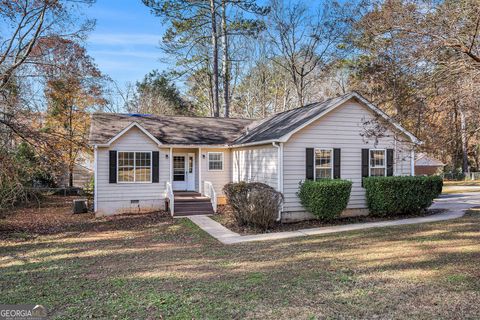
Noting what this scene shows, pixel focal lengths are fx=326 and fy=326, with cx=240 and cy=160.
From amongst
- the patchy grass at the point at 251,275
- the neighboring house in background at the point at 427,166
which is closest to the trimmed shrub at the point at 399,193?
the patchy grass at the point at 251,275

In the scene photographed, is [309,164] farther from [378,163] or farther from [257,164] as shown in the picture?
[378,163]

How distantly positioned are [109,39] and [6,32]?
21.9 ft

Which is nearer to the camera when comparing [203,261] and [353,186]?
[203,261]

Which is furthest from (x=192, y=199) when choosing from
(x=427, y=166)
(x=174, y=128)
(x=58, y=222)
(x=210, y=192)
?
(x=427, y=166)

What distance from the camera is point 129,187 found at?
14039 millimetres

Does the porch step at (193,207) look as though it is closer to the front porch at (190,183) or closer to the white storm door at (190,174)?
the front porch at (190,183)

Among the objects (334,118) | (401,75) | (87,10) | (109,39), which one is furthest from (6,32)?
(401,75)

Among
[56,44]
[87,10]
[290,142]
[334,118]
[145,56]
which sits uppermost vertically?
[145,56]

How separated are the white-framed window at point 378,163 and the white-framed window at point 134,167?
362 inches

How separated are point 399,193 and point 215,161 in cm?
821

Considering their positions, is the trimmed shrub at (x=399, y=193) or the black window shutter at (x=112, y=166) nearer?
the trimmed shrub at (x=399, y=193)

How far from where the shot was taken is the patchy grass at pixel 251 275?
447 cm

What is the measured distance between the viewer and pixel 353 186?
40.7 feet

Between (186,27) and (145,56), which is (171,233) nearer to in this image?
(186,27)
